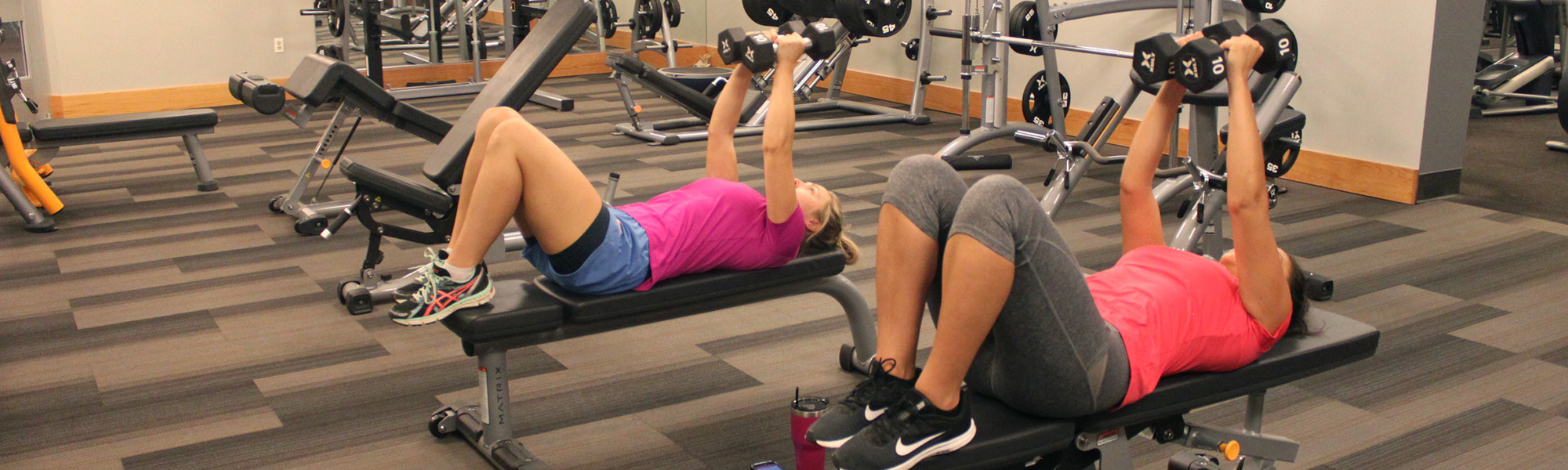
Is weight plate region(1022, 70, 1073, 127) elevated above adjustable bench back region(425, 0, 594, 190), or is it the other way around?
adjustable bench back region(425, 0, 594, 190)

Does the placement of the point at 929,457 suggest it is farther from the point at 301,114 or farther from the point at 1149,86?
the point at 301,114

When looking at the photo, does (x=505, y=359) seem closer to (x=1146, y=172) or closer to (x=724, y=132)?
(x=724, y=132)

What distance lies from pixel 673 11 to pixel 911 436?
18.9 ft

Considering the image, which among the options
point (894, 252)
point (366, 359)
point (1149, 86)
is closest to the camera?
point (894, 252)

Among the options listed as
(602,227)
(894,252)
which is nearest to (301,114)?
(602,227)

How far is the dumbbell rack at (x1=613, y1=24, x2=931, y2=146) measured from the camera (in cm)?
537

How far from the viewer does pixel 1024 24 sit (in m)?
4.71

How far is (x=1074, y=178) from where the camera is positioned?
10.7 feet

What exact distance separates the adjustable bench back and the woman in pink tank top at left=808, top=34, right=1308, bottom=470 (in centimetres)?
193

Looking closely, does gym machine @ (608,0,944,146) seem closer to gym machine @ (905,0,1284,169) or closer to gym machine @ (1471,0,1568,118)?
gym machine @ (905,0,1284,169)

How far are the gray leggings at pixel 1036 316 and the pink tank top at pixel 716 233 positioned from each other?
26.3 inches

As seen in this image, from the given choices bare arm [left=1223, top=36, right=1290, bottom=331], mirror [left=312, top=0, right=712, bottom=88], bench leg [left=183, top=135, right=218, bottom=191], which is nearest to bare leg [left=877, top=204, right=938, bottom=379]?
bare arm [left=1223, top=36, right=1290, bottom=331]

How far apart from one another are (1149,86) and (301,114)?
2733 mm

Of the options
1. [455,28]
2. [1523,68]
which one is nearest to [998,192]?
[1523,68]
